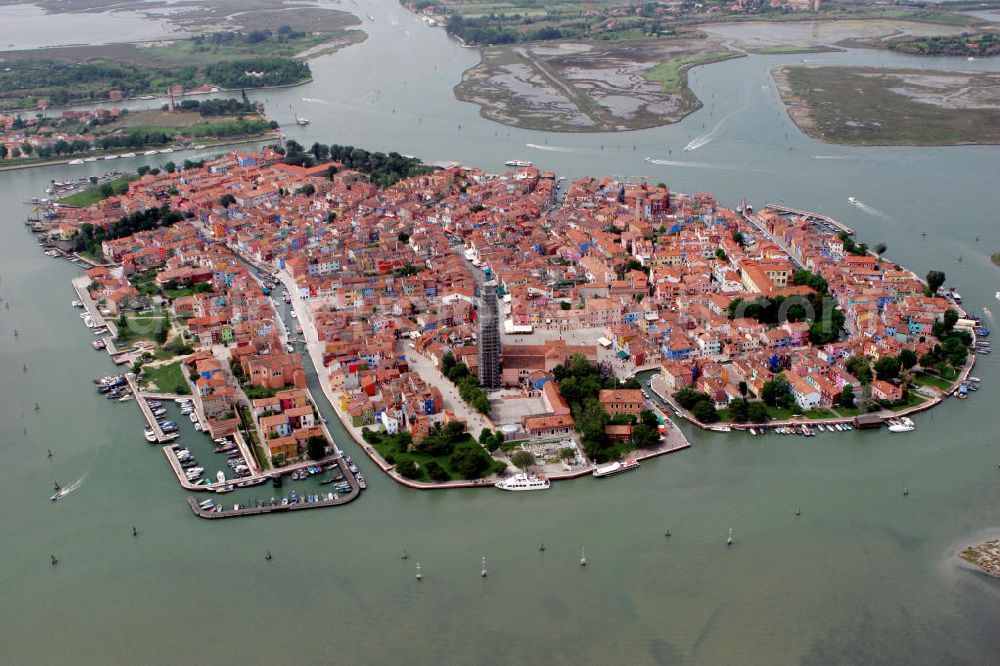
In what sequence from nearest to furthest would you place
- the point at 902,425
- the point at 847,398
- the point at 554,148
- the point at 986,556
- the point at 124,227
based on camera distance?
the point at 986,556 → the point at 902,425 → the point at 847,398 → the point at 124,227 → the point at 554,148

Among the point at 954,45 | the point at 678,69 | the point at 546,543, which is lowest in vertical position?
the point at 546,543

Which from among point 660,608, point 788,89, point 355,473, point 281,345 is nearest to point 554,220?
point 281,345

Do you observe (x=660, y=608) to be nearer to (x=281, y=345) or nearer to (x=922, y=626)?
(x=922, y=626)

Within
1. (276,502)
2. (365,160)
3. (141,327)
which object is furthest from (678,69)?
(276,502)

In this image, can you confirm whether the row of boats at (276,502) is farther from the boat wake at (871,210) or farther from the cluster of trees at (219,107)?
the cluster of trees at (219,107)

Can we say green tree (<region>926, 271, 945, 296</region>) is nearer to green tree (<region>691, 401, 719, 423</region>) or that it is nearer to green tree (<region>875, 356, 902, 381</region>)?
green tree (<region>875, 356, 902, 381</region>)

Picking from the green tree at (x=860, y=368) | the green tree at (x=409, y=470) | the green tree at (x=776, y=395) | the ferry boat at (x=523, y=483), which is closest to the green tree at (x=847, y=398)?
the green tree at (x=860, y=368)

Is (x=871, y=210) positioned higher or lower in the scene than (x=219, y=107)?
lower

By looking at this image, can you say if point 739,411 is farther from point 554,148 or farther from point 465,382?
point 554,148
